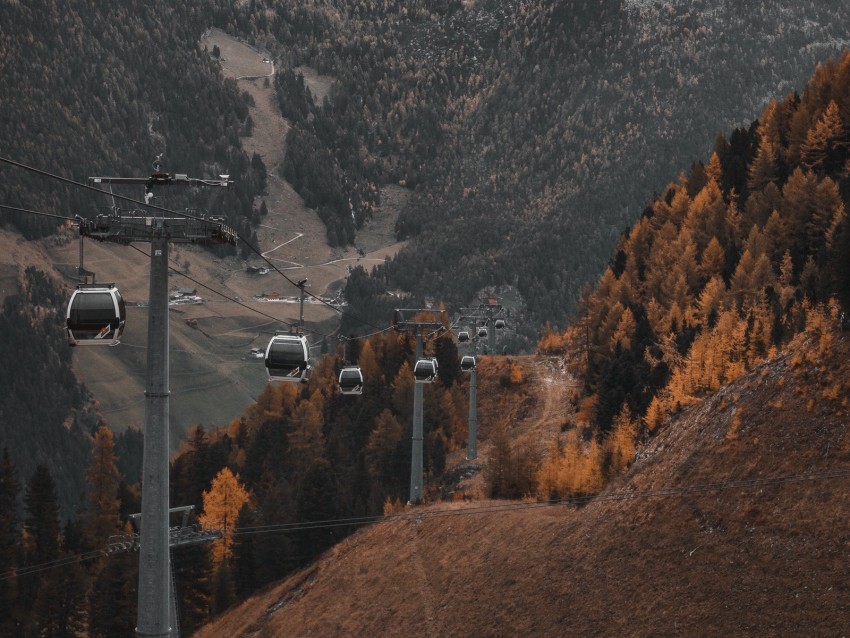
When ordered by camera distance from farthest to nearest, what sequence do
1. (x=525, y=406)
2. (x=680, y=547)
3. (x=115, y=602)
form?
(x=525, y=406) → (x=115, y=602) → (x=680, y=547)

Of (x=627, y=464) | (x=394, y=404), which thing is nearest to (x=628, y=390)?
Result: (x=627, y=464)

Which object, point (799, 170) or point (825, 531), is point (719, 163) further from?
point (825, 531)

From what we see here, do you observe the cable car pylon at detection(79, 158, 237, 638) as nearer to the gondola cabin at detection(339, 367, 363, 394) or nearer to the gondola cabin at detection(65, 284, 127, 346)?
the gondola cabin at detection(65, 284, 127, 346)

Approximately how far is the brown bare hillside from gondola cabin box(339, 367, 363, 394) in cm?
1226

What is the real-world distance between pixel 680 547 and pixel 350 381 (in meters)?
18.5

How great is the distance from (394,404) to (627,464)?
242 feet

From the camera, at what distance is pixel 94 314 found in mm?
30656

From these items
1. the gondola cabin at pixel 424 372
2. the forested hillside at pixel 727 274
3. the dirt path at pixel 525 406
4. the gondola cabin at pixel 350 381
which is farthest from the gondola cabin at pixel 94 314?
the dirt path at pixel 525 406

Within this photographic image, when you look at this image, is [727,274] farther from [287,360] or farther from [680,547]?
[287,360]

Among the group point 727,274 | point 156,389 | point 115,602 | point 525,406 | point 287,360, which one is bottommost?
point 115,602

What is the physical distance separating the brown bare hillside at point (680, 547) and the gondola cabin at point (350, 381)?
12264 millimetres

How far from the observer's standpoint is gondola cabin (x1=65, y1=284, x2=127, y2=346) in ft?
101

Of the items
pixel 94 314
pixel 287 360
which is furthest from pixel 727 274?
pixel 94 314

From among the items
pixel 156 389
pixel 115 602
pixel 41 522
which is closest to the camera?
pixel 156 389
